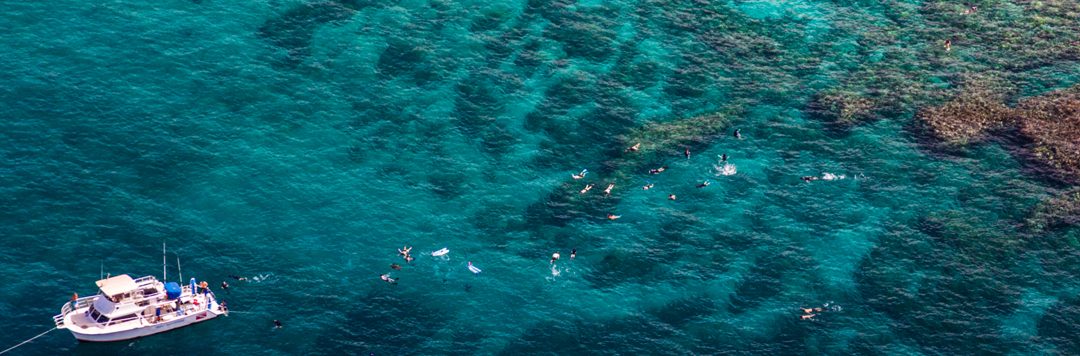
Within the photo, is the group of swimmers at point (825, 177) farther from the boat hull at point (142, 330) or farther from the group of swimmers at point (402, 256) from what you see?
the boat hull at point (142, 330)

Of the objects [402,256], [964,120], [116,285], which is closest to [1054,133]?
[964,120]

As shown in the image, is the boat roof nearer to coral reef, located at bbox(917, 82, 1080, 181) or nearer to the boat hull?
the boat hull

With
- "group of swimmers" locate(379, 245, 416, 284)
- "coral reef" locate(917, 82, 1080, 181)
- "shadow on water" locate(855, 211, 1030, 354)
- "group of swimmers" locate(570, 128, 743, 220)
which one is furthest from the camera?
"coral reef" locate(917, 82, 1080, 181)

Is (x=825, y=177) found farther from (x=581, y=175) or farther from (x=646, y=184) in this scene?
(x=581, y=175)

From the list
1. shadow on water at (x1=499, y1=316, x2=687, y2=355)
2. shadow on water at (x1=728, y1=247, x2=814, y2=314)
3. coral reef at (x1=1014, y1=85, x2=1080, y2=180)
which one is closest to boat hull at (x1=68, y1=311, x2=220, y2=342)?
shadow on water at (x1=499, y1=316, x2=687, y2=355)

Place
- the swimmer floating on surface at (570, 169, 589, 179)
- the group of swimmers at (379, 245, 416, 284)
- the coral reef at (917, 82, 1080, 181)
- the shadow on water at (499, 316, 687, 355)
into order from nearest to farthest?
the shadow on water at (499, 316, 687, 355) → the group of swimmers at (379, 245, 416, 284) → the swimmer floating on surface at (570, 169, 589, 179) → the coral reef at (917, 82, 1080, 181)

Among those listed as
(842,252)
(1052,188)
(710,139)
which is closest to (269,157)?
(710,139)
